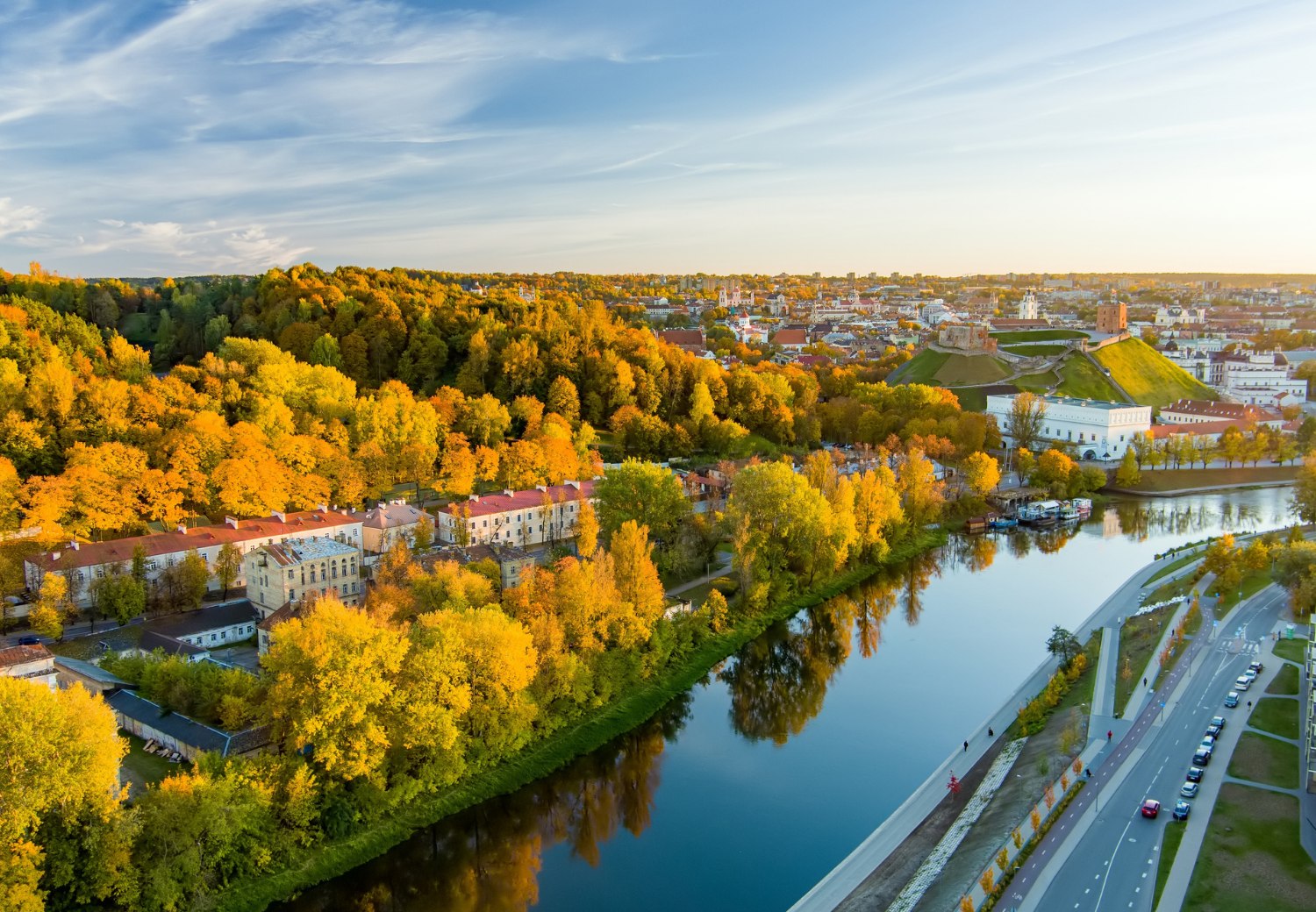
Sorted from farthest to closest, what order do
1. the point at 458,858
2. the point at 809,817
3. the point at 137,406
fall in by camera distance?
the point at 137,406 < the point at 809,817 < the point at 458,858

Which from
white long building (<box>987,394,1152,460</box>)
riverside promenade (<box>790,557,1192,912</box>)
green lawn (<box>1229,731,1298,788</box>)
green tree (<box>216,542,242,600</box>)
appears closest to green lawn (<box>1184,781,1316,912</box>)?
green lawn (<box>1229,731,1298,788</box>)

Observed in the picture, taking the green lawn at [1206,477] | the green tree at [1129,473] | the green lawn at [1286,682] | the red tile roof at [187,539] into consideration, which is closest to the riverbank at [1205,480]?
the green lawn at [1206,477]

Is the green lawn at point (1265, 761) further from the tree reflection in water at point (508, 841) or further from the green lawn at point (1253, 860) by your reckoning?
the tree reflection in water at point (508, 841)

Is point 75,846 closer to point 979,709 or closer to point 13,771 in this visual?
point 13,771

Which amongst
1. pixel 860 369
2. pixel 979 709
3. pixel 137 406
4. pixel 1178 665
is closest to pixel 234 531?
pixel 137 406

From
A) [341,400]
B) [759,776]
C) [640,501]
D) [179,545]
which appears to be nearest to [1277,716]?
[759,776]

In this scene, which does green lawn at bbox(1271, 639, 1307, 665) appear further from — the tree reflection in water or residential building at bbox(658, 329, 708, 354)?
residential building at bbox(658, 329, 708, 354)

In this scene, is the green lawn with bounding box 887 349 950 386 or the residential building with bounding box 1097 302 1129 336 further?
the residential building with bounding box 1097 302 1129 336
